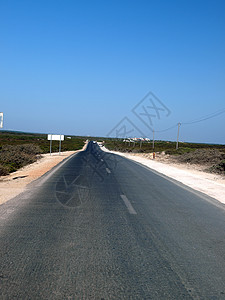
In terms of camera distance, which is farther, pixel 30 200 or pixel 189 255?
pixel 30 200

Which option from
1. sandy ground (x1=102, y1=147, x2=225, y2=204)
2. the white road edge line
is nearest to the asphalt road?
the white road edge line

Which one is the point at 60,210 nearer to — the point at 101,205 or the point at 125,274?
the point at 101,205

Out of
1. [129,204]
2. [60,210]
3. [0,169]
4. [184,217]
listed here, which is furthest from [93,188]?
[0,169]

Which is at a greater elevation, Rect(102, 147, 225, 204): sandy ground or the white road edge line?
the white road edge line

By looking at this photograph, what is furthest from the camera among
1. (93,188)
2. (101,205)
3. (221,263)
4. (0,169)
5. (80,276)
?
(0,169)

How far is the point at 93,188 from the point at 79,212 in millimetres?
3869

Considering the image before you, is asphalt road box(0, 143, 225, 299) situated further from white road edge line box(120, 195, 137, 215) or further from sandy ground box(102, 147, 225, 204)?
sandy ground box(102, 147, 225, 204)

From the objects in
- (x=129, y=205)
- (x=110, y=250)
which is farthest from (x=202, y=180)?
(x=110, y=250)

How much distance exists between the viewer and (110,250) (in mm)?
4496

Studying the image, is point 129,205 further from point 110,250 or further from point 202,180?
point 202,180

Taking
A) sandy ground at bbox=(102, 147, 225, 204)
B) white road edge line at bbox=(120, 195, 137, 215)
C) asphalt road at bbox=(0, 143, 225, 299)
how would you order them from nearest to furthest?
1. asphalt road at bbox=(0, 143, 225, 299)
2. white road edge line at bbox=(120, 195, 137, 215)
3. sandy ground at bbox=(102, 147, 225, 204)

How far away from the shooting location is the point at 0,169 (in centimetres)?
1591

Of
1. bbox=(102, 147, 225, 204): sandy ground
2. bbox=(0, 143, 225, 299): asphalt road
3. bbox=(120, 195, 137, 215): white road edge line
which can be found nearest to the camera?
bbox=(0, 143, 225, 299): asphalt road

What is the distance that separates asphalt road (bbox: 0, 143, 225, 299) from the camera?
10.8 ft
